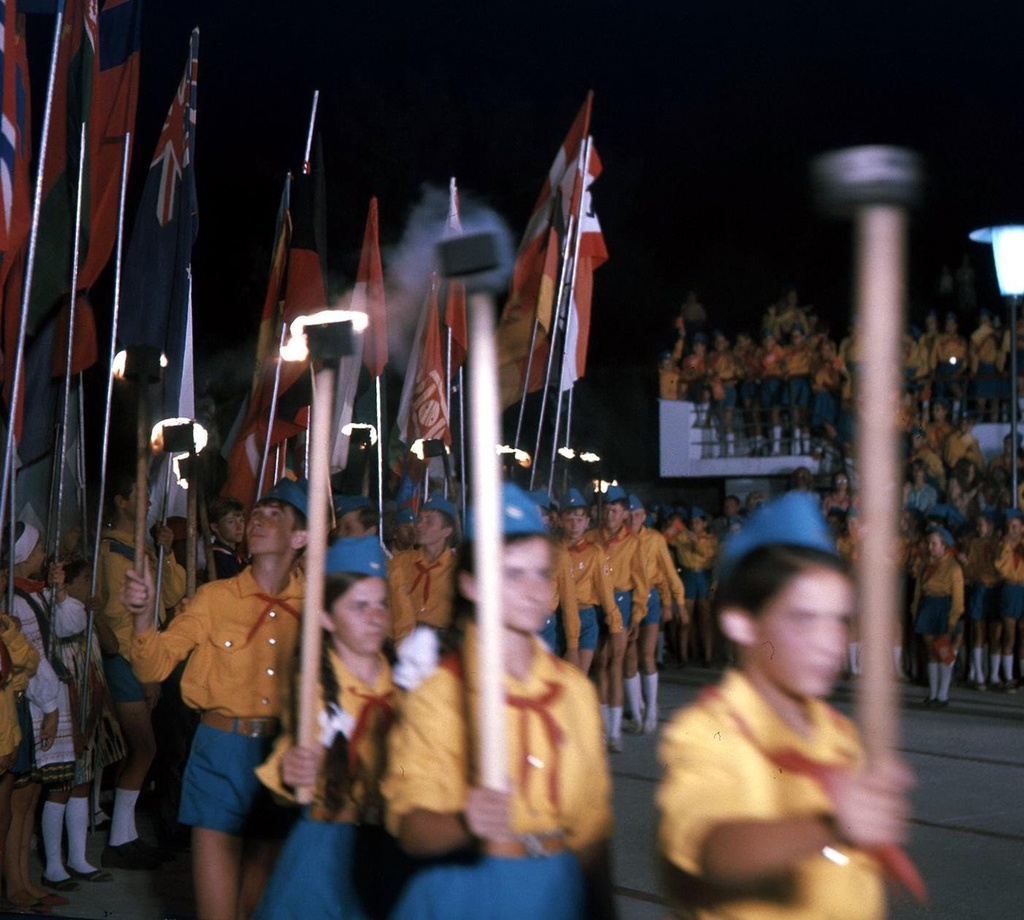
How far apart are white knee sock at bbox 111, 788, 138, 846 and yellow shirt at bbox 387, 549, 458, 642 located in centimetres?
198

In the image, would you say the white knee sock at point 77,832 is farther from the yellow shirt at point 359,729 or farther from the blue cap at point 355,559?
the blue cap at point 355,559

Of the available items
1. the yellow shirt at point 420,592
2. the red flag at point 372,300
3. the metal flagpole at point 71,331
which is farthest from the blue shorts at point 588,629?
the metal flagpole at point 71,331

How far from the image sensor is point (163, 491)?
1126cm

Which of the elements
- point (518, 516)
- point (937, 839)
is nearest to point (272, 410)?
point (937, 839)

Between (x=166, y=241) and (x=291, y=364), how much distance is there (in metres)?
1.28

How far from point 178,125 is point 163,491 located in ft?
8.61

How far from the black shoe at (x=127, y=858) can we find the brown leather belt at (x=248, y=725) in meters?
2.66

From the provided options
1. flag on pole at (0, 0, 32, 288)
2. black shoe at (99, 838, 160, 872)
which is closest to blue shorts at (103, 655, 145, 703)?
black shoe at (99, 838, 160, 872)

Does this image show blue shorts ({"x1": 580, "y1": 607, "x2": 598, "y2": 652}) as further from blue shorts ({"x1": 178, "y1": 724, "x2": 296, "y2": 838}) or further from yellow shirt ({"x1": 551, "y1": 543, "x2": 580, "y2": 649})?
blue shorts ({"x1": 178, "y1": 724, "x2": 296, "y2": 838})

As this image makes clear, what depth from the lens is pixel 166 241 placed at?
10.7 m

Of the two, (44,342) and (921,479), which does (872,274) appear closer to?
(44,342)

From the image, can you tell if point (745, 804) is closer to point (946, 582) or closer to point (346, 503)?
point (346, 503)

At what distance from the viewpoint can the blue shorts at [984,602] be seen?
18172 millimetres

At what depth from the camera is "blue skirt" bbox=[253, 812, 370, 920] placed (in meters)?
4.74
